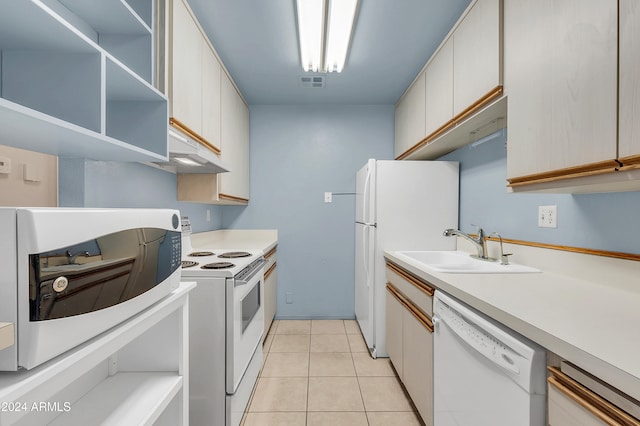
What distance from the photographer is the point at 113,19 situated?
1223 millimetres

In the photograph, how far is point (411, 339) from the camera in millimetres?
1751

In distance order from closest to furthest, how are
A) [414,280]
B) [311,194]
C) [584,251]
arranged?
[584,251] < [414,280] < [311,194]

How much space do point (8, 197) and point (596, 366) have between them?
5.41ft

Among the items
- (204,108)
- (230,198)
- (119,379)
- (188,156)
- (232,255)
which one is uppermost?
(204,108)

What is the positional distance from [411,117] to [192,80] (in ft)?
5.89

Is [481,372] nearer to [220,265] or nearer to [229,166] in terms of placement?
[220,265]

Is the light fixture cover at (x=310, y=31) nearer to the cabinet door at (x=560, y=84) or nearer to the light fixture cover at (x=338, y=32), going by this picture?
the light fixture cover at (x=338, y=32)

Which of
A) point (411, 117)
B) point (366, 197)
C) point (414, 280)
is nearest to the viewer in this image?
point (414, 280)

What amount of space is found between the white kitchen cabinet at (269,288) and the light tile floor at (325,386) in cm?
20

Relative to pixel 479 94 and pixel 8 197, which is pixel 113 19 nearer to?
pixel 8 197

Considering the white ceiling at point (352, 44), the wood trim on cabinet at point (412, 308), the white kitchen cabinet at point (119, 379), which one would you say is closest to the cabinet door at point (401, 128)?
the white ceiling at point (352, 44)

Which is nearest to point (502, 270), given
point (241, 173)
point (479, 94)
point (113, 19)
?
point (479, 94)

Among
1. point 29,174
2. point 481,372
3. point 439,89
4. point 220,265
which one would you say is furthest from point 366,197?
point 29,174

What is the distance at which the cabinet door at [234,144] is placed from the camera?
236 cm
